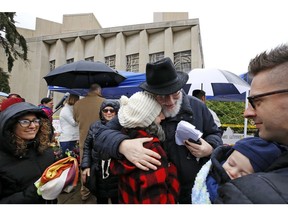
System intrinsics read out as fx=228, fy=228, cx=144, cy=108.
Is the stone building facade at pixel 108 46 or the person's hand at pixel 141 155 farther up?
the stone building facade at pixel 108 46

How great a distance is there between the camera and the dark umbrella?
421 cm

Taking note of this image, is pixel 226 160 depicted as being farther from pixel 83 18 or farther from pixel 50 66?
pixel 83 18

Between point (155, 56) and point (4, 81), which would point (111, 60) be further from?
point (4, 81)

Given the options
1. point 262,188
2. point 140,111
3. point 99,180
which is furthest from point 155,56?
point 262,188

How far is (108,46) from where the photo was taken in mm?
23703

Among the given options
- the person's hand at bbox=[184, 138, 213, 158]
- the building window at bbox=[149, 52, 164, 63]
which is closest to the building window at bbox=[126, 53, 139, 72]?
the building window at bbox=[149, 52, 164, 63]

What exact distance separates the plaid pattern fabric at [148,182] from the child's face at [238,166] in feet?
1.31

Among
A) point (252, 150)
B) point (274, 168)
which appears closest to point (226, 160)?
point (252, 150)

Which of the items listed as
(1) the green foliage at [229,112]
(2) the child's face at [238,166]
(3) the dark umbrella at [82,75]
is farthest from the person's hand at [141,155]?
(1) the green foliage at [229,112]

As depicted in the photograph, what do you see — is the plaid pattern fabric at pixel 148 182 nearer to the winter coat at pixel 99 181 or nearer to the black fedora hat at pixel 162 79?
the black fedora hat at pixel 162 79

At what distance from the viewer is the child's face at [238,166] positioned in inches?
38.1

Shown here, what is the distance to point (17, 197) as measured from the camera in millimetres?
1749

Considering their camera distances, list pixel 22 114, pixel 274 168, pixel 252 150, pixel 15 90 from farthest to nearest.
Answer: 1. pixel 15 90
2. pixel 22 114
3. pixel 252 150
4. pixel 274 168

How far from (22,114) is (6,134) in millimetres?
225
